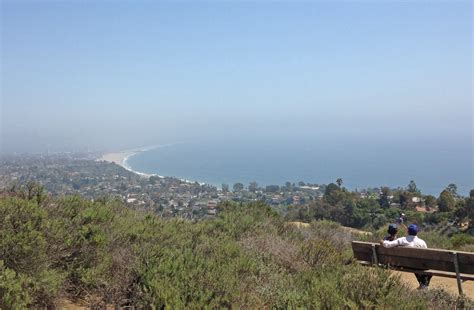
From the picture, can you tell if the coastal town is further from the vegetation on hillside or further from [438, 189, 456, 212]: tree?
[438, 189, 456, 212]: tree

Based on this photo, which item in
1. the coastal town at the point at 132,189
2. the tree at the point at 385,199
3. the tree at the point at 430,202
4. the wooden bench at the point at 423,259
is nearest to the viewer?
the wooden bench at the point at 423,259

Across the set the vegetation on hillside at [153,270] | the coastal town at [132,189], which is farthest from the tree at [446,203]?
the vegetation on hillside at [153,270]

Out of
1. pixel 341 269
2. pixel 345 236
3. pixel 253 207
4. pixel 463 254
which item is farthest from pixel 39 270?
pixel 345 236

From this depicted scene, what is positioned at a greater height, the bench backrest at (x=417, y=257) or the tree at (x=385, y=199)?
the bench backrest at (x=417, y=257)

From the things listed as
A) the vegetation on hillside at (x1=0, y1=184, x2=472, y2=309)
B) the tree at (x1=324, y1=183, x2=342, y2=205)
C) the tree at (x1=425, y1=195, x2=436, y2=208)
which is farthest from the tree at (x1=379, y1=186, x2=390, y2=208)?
the vegetation on hillside at (x1=0, y1=184, x2=472, y2=309)

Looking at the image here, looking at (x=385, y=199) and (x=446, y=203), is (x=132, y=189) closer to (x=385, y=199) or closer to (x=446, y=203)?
(x=385, y=199)

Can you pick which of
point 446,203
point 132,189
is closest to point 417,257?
point 446,203

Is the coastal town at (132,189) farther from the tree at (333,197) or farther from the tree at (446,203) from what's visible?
the tree at (446,203)
